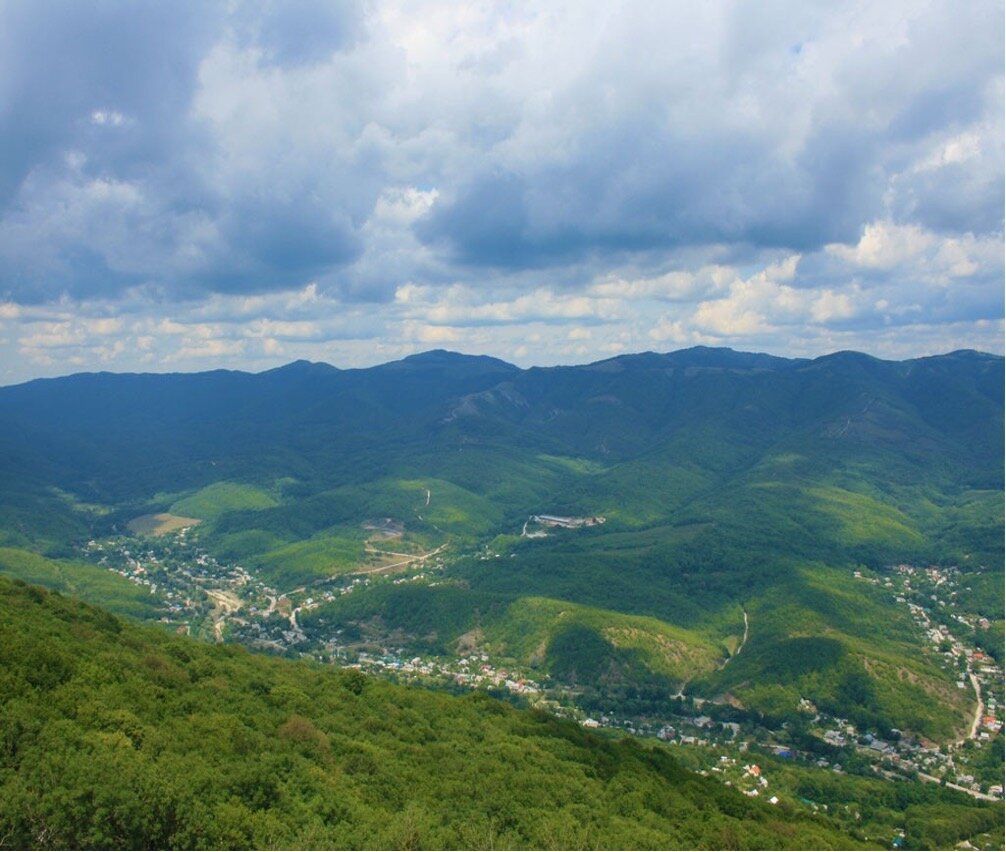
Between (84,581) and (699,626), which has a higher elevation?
(84,581)

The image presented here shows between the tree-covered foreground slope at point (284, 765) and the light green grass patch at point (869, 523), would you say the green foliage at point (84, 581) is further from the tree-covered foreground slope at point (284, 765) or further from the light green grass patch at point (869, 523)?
the light green grass patch at point (869, 523)

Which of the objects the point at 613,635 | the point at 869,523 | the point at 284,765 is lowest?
the point at 613,635

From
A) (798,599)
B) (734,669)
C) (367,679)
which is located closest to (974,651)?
(798,599)

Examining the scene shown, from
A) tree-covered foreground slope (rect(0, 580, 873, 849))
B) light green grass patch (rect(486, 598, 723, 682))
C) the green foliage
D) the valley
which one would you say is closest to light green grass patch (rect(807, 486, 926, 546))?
the valley

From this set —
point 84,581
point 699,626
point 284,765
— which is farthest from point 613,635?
point 84,581

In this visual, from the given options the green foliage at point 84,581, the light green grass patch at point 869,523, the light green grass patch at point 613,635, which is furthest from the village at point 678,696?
the light green grass patch at point 869,523

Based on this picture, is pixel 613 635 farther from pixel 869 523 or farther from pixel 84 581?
pixel 84 581

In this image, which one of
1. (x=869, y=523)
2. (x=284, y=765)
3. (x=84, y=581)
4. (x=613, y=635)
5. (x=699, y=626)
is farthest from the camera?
(x=869, y=523)

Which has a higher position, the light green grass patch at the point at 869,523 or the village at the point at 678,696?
the light green grass patch at the point at 869,523

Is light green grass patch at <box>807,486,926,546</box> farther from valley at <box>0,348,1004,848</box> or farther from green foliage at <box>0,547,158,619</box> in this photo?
green foliage at <box>0,547,158,619</box>
